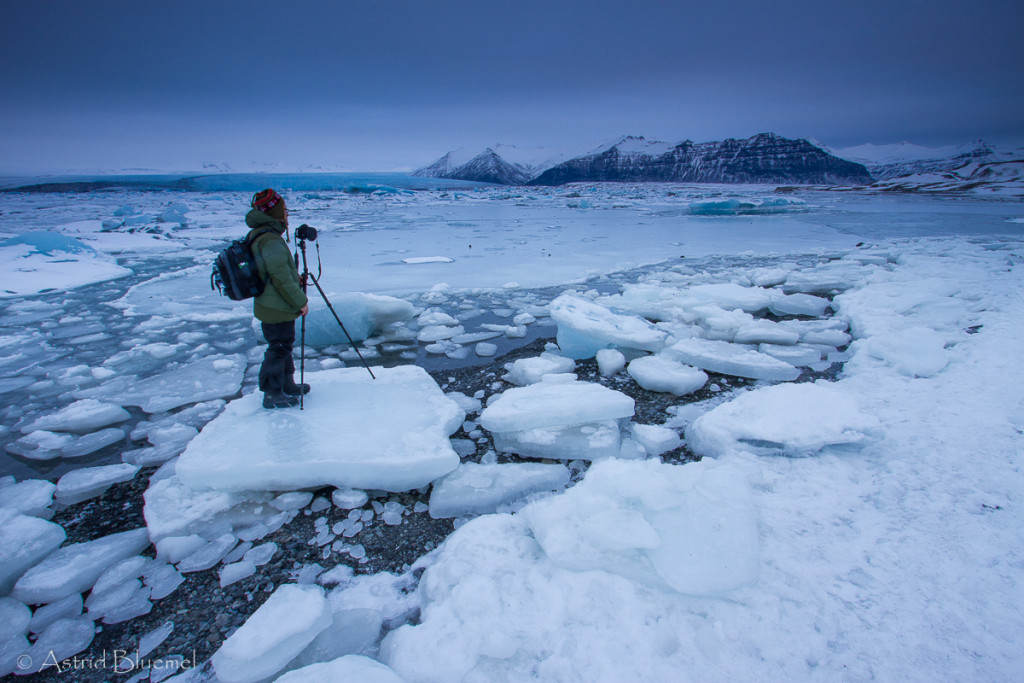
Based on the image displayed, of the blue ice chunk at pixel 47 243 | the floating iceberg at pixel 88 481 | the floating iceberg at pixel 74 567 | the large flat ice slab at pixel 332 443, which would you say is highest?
the blue ice chunk at pixel 47 243

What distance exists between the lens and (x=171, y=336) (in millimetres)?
4531

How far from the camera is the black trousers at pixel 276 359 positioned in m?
2.79

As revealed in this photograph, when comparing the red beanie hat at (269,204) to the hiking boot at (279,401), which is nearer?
the red beanie hat at (269,204)

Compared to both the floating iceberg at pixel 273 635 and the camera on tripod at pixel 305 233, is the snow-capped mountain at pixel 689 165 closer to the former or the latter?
the camera on tripod at pixel 305 233

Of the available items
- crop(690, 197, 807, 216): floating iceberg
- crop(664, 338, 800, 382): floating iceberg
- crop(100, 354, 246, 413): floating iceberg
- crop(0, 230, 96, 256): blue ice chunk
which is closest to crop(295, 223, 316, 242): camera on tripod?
crop(100, 354, 246, 413): floating iceberg

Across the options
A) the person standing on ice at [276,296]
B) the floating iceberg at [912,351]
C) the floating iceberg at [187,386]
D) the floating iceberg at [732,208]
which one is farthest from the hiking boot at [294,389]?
the floating iceberg at [732,208]

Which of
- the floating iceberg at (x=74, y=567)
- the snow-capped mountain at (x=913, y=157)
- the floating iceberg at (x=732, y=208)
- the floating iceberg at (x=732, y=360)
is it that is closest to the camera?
the floating iceberg at (x=74, y=567)

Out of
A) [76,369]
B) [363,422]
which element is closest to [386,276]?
[76,369]

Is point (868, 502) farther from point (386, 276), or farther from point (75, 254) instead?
point (75, 254)

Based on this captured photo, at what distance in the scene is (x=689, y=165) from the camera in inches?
3541

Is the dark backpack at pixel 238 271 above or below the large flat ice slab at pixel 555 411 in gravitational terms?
above

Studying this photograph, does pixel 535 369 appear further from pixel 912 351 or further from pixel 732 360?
pixel 912 351

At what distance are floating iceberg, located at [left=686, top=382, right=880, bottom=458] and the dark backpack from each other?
2735 millimetres

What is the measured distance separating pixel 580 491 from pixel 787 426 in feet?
4.28
